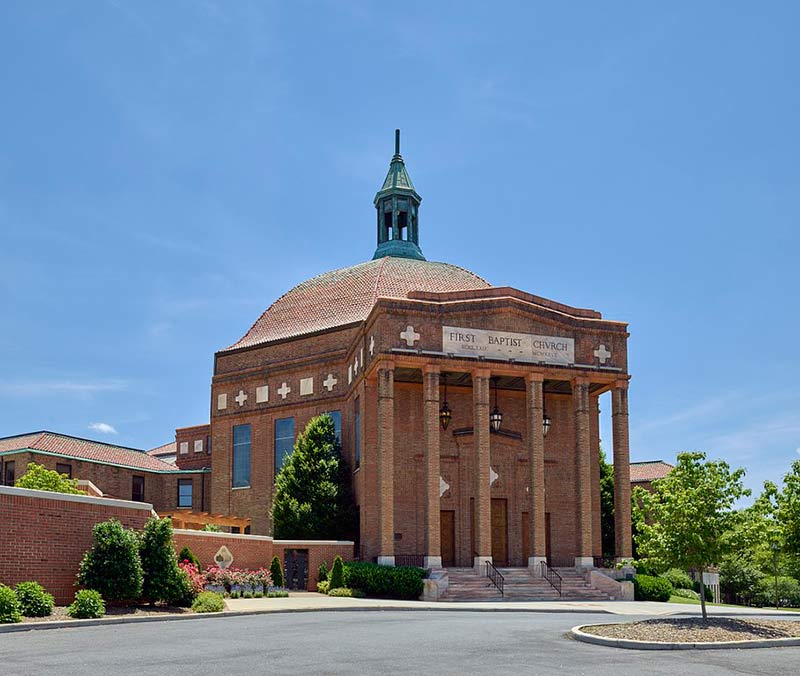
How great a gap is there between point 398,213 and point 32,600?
40.6 meters

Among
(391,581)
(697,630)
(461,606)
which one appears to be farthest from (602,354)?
(697,630)

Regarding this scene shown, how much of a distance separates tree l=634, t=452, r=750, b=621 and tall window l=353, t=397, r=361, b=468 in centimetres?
2143

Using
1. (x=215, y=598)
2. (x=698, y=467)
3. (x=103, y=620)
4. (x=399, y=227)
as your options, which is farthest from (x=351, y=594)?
(x=399, y=227)

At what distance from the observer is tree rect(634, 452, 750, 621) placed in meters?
21.7

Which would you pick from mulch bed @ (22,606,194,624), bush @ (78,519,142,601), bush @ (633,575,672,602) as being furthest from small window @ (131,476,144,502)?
bush @ (78,519,142,601)

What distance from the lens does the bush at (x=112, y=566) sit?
24.3 metres

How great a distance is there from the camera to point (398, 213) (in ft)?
193

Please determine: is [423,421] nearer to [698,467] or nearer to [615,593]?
[615,593]

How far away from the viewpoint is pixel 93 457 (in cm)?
5322

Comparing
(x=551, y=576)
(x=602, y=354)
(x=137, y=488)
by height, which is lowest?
(x=551, y=576)

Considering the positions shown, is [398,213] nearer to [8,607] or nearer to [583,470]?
[583,470]

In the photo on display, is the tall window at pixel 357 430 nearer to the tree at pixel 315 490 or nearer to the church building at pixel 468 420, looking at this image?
the church building at pixel 468 420

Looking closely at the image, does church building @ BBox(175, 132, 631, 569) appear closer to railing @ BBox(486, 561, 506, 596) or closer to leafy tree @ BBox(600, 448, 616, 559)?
railing @ BBox(486, 561, 506, 596)

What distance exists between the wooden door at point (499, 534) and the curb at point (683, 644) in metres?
22.8
